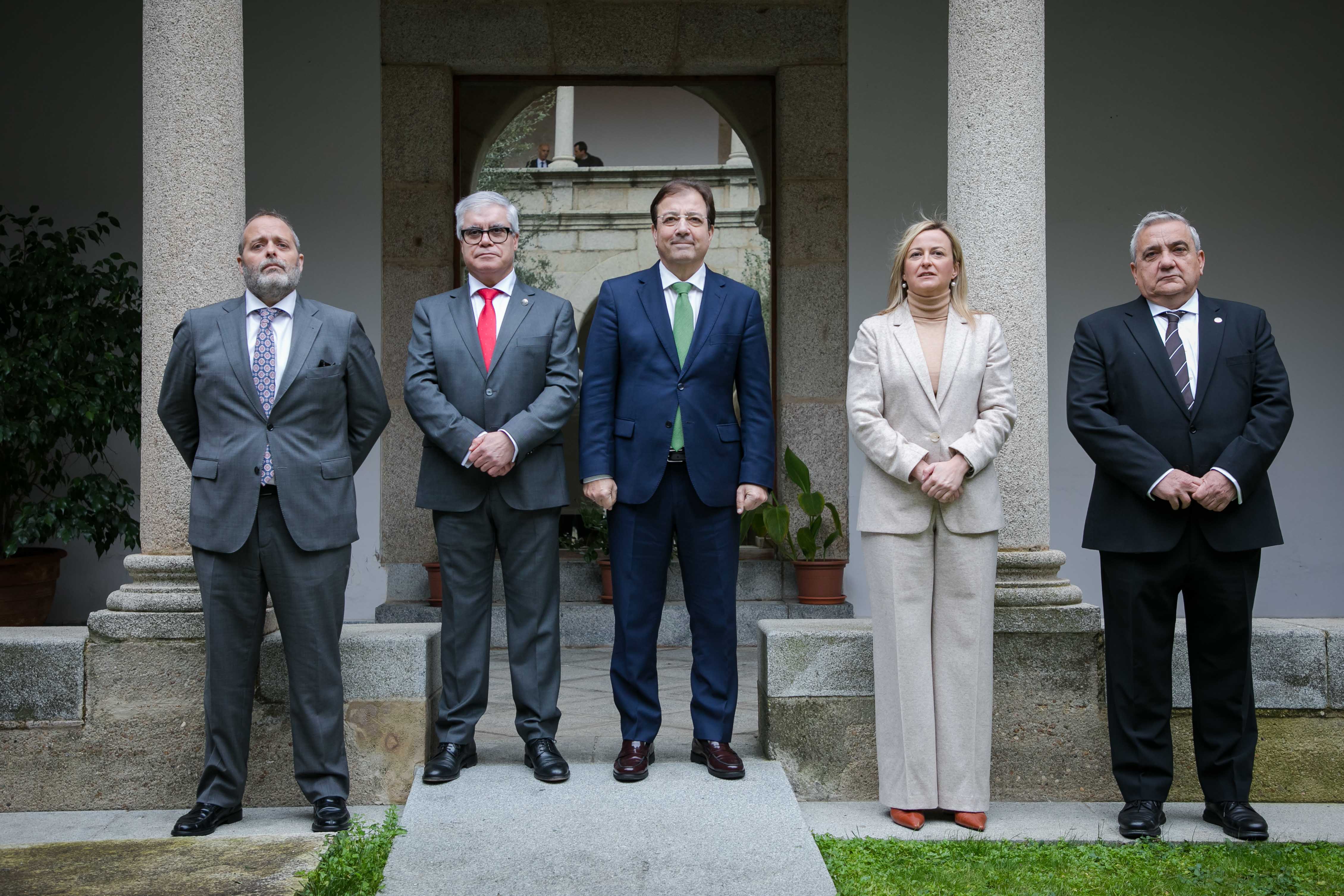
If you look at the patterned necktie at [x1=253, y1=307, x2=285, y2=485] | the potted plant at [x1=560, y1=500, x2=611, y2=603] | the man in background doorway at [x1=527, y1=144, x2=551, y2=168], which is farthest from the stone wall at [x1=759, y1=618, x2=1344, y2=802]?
the man in background doorway at [x1=527, y1=144, x2=551, y2=168]

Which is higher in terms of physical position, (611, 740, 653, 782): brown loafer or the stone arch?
the stone arch

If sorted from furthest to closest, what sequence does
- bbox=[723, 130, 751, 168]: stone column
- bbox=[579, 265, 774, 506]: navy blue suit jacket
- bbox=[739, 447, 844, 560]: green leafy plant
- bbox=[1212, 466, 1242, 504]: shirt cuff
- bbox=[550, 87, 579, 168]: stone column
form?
bbox=[550, 87, 579, 168]: stone column < bbox=[723, 130, 751, 168]: stone column < bbox=[739, 447, 844, 560]: green leafy plant < bbox=[579, 265, 774, 506]: navy blue suit jacket < bbox=[1212, 466, 1242, 504]: shirt cuff

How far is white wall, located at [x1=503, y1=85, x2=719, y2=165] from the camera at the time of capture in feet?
47.9

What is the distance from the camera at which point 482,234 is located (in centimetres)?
392

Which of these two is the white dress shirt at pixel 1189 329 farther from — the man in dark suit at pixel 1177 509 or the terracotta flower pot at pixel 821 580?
the terracotta flower pot at pixel 821 580

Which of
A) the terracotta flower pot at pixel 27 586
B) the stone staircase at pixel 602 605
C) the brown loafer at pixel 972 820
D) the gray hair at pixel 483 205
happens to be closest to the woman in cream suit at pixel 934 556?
the brown loafer at pixel 972 820

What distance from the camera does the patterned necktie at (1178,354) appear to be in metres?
3.76

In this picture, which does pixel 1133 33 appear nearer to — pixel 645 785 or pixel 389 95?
pixel 389 95

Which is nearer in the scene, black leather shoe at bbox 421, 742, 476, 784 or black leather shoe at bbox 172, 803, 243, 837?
black leather shoe at bbox 172, 803, 243, 837

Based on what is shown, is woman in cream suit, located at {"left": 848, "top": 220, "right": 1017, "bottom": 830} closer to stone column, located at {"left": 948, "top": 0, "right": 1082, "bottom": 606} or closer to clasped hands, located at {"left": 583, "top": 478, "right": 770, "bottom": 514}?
clasped hands, located at {"left": 583, "top": 478, "right": 770, "bottom": 514}

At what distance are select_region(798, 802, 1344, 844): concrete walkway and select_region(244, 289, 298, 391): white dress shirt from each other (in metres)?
2.20

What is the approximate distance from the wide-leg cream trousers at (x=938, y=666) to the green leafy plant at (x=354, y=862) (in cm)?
154

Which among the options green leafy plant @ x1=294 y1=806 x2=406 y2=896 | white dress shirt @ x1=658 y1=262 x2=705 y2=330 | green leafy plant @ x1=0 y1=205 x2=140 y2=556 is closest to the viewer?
green leafy plant @ x1=294 y1=806 x2=406 y2=896

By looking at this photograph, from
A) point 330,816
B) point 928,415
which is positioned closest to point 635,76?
point 928,415
